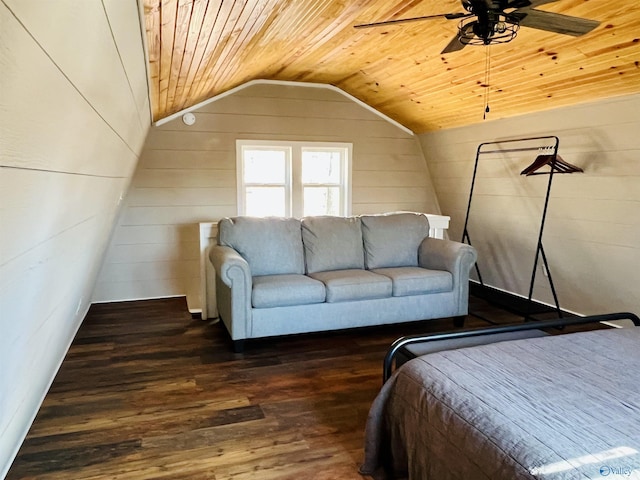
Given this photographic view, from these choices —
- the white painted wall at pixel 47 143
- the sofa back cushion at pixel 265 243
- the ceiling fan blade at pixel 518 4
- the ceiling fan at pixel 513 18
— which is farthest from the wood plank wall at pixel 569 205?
the white painted wall at pixel 47 143

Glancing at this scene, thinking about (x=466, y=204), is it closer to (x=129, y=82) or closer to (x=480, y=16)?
(x=480, y=16)

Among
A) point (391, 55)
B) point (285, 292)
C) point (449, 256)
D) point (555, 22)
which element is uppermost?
point (391, 55)

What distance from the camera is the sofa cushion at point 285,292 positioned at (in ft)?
11.7

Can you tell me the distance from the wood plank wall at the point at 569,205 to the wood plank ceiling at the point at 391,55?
200mm

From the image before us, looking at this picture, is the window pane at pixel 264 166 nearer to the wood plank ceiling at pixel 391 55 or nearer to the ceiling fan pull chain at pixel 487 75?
the wood plank ceiling at pixel 391 55

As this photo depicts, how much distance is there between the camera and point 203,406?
2771 millimetres

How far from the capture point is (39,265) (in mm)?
1342

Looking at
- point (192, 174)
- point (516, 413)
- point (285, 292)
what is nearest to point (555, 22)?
point (516, 413)

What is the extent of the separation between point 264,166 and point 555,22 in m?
3.75

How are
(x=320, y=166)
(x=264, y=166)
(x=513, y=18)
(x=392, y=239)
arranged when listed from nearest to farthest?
(x=513, y=18)
(x=392, y=239)
(x=264, y=166)
(x=320, y=166)

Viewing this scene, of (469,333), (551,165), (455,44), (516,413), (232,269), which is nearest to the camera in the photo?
(516,413)

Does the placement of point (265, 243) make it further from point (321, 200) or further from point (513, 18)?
point (513, 18)

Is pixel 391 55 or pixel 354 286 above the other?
pixel 391 55

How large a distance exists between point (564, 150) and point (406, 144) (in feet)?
7.25
